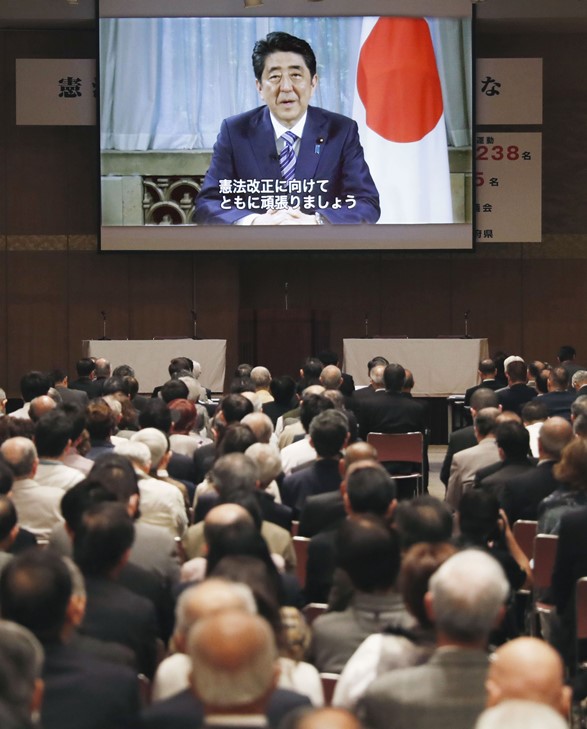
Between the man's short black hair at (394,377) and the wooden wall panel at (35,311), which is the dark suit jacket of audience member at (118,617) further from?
the wooden wall panel at (35,311)

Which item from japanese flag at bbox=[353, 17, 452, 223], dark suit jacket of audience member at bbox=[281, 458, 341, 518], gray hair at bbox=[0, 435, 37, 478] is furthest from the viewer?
japanese flag at bbox=[353, 17, 452, 223]

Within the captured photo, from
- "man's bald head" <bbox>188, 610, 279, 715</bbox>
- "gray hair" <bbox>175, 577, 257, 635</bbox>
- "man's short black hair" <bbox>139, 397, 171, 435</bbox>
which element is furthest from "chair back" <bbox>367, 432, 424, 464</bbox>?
"man's bald head" <bbox>188, 610, 279, 715</bbox>

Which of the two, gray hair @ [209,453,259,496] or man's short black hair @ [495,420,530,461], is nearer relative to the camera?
gray hair @ [209,453,259,496]

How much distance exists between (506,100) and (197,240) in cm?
415

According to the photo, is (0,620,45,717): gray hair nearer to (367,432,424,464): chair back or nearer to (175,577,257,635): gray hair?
(175,577,257,635): gray hair

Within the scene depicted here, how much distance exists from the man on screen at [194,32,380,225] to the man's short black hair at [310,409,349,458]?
8.71 m

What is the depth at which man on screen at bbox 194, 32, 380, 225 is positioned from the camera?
1473cm

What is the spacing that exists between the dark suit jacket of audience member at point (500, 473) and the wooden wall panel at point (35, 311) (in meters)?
10.5

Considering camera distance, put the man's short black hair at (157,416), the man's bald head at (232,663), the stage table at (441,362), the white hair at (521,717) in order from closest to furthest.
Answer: the white hair at (521,717)
the man's bald head at (232,663)
the man's short black hair at (157,416)
the stage table at (441,362)

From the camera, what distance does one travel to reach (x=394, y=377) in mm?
9344

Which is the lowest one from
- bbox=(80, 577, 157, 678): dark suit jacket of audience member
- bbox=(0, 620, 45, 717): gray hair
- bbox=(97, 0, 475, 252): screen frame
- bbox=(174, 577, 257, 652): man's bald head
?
bbox=(80, 577, 157, 678): dark suit jacket of audience member

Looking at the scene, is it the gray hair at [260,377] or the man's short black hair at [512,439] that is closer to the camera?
the man's short black hair at [512,439]

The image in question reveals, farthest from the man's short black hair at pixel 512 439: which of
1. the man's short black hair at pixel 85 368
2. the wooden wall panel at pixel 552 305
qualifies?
the wooden wall panel at pixel 552 305

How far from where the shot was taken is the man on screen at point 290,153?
48.3ft
